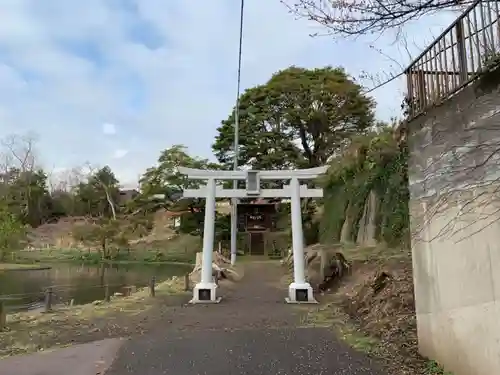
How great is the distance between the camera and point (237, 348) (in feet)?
18.4

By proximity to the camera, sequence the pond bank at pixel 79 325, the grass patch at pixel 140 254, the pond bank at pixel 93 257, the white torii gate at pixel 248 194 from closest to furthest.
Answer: the pond bank at pixel 79 325 → the white torii gate at pixel 248 194 → the pond bank at pixel 93 257 → the grass patch at pixel 140 254

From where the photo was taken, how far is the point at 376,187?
46.8 ft

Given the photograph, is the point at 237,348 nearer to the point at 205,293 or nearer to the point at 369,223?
the point at 205,293

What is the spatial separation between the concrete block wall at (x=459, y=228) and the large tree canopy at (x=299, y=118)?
19.7m

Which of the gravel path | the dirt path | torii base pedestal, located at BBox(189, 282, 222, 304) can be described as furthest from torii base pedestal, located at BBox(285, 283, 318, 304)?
torii base pedestal, located at BBox(189, 282, 222, 304)

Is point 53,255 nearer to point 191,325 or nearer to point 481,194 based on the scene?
point 191,325

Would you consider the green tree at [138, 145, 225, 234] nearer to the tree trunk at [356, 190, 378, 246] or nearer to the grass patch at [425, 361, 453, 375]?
the tree trunk at [356, 190, 378, 246]

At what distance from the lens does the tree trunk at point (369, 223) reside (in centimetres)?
1420

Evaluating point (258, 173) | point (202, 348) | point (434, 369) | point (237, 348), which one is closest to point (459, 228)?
point (434, 369)

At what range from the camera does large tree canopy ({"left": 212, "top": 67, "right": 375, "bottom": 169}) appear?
24.2 m

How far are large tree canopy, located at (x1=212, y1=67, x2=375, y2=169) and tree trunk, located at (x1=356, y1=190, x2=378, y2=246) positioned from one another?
9.31 m

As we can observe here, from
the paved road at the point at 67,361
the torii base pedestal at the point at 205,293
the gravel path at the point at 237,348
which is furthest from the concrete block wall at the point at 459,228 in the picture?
the torii base pedestal at the point at 205,293

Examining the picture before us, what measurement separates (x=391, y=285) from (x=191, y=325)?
3164mm

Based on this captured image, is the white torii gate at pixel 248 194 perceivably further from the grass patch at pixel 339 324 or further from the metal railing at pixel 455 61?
the metal railing at pixel 455 61
